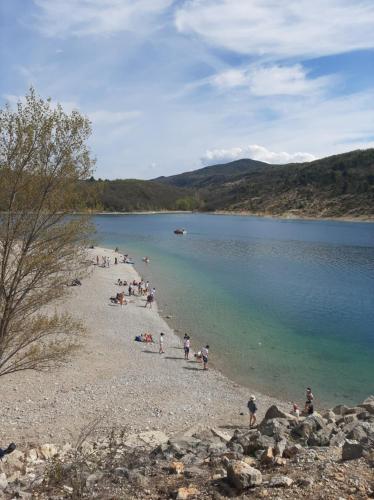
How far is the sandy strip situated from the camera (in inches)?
688

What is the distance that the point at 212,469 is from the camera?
34.5 ft

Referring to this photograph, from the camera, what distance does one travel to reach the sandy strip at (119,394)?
688 inches

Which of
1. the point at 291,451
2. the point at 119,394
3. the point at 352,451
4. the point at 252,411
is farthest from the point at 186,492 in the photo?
the point at 119,394

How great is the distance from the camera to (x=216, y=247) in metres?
92.2

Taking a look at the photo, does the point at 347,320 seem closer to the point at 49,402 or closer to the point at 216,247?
the point at 49,402

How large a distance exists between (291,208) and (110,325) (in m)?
176

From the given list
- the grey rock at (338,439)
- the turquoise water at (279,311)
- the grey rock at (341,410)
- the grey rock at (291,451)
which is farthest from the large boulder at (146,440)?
the grey rock at (341,410)

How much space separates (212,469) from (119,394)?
1099cm

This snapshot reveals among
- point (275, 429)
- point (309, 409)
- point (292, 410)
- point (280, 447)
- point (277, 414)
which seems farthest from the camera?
point (292, 410)

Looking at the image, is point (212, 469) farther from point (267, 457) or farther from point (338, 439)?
point (338, 439)

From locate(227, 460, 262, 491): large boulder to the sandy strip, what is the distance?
314 inches

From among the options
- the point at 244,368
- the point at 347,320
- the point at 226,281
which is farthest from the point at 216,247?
the point at 244,368

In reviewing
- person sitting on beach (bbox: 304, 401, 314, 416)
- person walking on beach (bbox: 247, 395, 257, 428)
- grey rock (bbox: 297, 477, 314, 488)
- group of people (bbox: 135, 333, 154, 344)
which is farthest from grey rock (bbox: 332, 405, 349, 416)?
group of people (bbox: 135, 333, 154, 344)

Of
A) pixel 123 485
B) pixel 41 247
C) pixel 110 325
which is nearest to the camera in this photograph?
pixel 123 485
